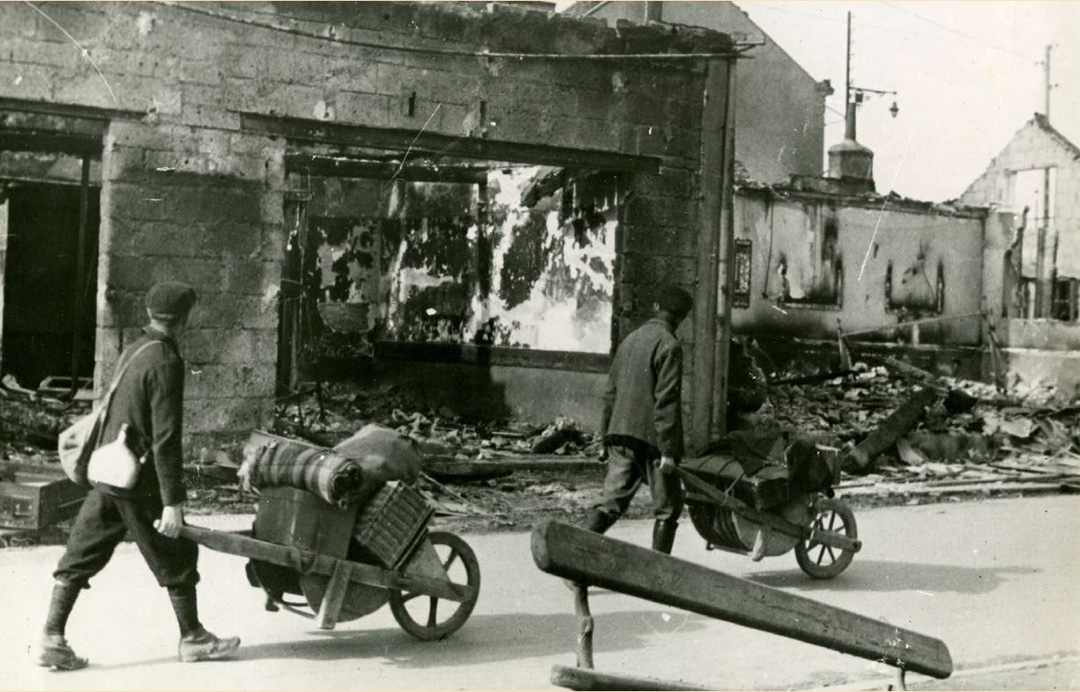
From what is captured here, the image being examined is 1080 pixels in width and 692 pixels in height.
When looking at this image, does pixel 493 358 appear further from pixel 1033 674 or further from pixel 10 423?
pixel 1033 674

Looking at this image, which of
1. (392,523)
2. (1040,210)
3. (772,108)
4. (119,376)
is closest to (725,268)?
(392,523)

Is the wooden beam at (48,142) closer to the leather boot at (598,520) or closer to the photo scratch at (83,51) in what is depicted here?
the photo scratch at (83,51)

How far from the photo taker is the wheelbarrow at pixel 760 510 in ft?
27.0

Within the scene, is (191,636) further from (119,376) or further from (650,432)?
(650,432)

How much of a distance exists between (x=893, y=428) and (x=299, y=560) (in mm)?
11011

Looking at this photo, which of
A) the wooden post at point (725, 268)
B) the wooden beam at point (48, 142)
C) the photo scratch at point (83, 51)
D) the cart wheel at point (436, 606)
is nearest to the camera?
the cart wheel at point (436, 606)

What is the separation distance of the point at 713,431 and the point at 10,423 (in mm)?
7291

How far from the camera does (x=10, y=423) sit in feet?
37.2

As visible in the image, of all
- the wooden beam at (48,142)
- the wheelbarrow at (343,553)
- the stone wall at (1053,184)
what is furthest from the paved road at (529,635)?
the stone wall at (1053,184)

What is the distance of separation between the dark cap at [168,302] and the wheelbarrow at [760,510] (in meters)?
3.60

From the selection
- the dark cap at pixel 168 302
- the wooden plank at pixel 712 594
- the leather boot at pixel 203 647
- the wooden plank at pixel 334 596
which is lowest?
the leather boot at pixel 203 647

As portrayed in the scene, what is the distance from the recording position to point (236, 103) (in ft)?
35.7

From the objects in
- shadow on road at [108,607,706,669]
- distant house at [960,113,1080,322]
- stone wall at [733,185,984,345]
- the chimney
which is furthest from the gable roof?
shadow on road at [108,607,706,669]

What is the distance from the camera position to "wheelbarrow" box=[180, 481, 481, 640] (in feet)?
19.6
